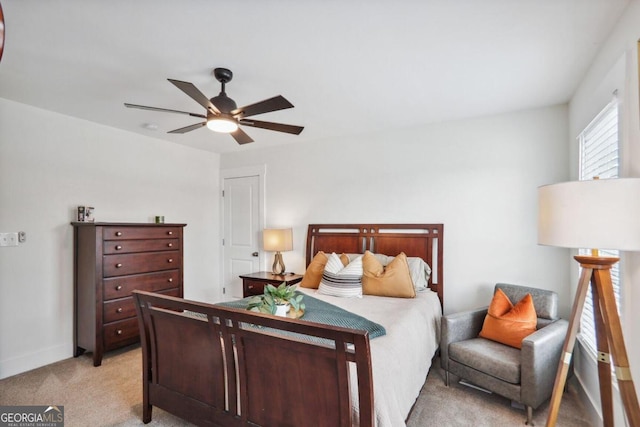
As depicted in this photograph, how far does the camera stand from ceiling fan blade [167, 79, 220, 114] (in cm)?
187

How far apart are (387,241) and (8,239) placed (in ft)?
12.3

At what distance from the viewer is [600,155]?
2127 mm

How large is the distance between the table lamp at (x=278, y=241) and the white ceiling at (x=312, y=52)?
1.68 m

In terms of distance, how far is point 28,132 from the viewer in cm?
301

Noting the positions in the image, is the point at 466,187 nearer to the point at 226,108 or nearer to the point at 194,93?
the point at 226,108

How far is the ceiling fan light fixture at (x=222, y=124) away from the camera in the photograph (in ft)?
7.36

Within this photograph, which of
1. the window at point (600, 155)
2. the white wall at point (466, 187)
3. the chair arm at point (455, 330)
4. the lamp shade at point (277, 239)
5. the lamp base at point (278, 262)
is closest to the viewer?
the window at point (600, 155)

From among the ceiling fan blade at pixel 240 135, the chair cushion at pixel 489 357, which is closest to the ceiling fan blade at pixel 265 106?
the ceiling fan blade at pixel 240 135

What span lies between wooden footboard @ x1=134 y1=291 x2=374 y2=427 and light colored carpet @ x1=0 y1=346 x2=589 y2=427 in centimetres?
42

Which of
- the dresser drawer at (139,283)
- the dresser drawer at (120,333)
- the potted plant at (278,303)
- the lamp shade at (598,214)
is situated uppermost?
the lamp shade at (598,214)

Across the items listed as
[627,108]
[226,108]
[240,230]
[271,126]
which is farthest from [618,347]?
[240,230]

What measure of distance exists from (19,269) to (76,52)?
7.21ft

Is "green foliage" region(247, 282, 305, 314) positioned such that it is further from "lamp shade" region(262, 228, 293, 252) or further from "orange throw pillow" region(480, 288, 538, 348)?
"lamp shade" region(262, 228, 293, 252)

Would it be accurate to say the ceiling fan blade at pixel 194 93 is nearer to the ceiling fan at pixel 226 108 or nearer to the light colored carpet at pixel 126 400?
the ceiling fan at pixel 226 108
